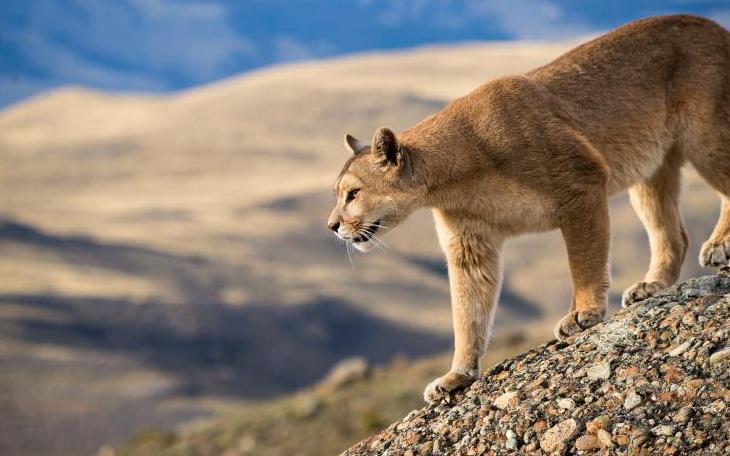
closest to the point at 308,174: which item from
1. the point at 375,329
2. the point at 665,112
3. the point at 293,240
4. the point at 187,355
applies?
the point at 293,240

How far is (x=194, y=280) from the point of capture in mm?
77188

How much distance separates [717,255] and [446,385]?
2861 millimetres

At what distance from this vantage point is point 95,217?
9450 centimetres

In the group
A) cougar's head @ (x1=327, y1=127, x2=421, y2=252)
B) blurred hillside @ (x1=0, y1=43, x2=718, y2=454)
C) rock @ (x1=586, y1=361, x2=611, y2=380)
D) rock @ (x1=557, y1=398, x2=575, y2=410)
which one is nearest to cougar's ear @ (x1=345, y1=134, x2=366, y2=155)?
cougar's head @ (x1=327, y1=127, x2=421, y2=252)

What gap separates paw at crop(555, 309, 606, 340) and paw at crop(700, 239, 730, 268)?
1.33 metres

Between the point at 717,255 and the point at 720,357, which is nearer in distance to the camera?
the point at 720,357

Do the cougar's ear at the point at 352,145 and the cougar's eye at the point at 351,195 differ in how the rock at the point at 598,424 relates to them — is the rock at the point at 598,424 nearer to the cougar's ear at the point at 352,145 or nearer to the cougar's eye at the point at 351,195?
the cougar's eye at the point at 351,195

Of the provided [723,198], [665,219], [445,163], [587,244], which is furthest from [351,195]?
[723,198]

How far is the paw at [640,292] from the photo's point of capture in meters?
10.8

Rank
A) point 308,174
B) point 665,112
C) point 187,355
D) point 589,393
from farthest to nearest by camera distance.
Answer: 1. point 308,174
2. point 187,355
3. point 665,112
4. point 589,393

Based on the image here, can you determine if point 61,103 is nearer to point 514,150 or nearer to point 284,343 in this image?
point 284,343

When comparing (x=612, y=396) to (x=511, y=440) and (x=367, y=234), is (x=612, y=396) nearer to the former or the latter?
(x=511, y=440)

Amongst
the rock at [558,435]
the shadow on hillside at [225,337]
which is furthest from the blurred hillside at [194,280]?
the rock at [558,435]

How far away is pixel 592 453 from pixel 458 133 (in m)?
3.75
